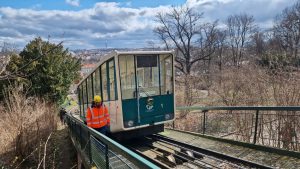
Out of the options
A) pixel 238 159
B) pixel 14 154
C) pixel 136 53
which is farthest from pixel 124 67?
pixel 14 154

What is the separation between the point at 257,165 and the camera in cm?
609

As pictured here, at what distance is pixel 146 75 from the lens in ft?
30.5

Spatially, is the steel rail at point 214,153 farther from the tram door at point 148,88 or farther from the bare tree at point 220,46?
the bare tree at point 220,46

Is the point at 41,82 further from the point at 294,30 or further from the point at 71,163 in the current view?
the point at 294,30

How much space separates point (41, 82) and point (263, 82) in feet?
65.4

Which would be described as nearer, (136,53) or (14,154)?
(136,53)

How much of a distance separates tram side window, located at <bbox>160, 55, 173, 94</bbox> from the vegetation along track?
1.70m

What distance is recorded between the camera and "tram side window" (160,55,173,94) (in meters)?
9.59

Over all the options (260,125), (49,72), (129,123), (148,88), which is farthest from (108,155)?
(49,72)

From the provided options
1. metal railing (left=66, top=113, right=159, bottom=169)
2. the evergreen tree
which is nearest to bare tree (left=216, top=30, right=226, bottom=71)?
the evergreen tree

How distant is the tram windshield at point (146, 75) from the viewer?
29.0ft

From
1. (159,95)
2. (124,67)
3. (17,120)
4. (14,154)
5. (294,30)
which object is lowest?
(14,154)

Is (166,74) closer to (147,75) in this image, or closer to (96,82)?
(147,75)

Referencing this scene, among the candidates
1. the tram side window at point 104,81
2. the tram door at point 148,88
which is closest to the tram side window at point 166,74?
the tram door at point 148,88
